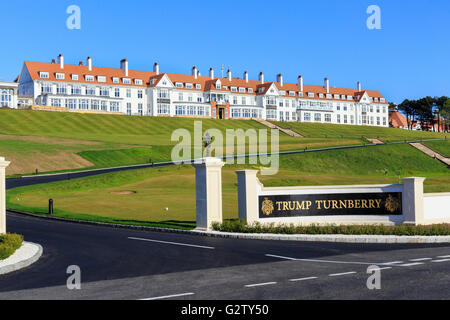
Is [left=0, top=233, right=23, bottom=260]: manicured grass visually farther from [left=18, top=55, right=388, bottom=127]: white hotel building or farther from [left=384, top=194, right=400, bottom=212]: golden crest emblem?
[left=18, top=55, right=388, bottom=127]: white hotel building

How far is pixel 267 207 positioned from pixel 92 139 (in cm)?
6077

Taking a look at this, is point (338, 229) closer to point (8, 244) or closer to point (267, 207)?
point (267, 207)

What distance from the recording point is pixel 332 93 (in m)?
157

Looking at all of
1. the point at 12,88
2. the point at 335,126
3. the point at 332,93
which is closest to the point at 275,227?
the point at 12,88

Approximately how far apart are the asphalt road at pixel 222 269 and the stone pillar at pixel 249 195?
8.24 feet

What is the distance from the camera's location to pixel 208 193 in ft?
73.8

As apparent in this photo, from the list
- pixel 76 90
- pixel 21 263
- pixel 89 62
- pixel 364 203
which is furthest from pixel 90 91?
pixel 21 263

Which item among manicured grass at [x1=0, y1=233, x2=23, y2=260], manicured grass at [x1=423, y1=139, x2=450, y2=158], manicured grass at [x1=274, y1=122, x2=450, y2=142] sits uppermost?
manicured grass at [x1=274, y1=122, x2=450, y2=142]

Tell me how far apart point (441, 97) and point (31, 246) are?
17423 cm

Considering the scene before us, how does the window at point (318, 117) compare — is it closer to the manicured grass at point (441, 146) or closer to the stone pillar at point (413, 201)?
the manicured grass at point (441, 146)

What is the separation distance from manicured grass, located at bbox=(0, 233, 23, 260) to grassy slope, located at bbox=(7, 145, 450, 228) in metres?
7.91

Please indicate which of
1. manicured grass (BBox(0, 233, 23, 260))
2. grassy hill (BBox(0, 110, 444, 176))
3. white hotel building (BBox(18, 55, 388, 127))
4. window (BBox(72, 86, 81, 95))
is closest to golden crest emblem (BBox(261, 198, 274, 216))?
manicured grass (BBox(0, 233, 23, 260))

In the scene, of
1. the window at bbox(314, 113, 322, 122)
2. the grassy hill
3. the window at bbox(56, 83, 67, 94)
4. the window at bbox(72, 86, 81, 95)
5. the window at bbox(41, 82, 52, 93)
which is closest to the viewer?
the grassy hill

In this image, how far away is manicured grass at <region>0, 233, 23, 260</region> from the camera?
1616 cm
